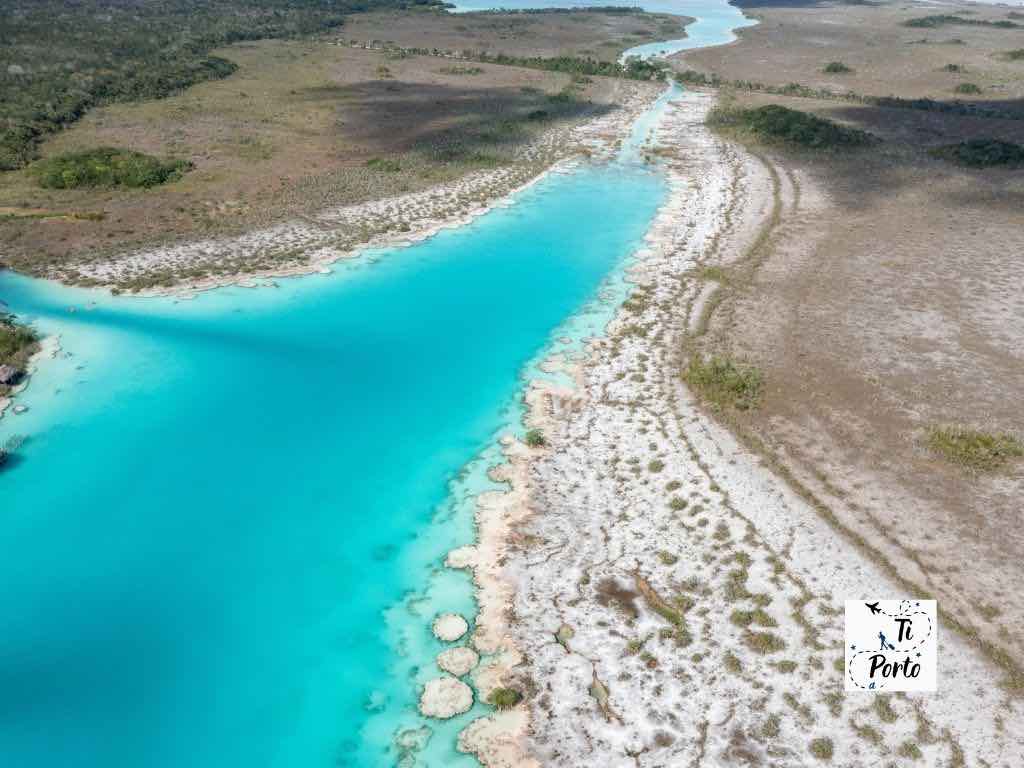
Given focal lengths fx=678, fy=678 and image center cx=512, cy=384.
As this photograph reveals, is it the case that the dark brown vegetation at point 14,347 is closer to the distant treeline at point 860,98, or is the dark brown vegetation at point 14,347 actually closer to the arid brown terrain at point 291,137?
the arid brown terrain at point 291,137

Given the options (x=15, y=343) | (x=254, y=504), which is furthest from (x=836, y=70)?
(x=15, y=343)

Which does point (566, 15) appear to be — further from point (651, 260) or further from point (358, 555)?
point (358, 555)

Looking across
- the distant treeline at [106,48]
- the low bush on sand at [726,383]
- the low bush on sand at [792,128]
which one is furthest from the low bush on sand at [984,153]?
the distant treeline at [106,48]

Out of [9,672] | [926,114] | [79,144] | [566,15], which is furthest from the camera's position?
[566,15]

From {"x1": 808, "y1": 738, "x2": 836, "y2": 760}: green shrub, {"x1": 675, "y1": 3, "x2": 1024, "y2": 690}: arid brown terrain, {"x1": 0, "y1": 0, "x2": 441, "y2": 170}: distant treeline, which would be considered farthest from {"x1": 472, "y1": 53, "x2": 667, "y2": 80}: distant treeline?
{"x1": 808, "y1": 738, "x2": 836, "y2": 760}: green shrub

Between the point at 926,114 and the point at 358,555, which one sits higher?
the point at 926,114

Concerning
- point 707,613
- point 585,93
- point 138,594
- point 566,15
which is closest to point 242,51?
point 585,93

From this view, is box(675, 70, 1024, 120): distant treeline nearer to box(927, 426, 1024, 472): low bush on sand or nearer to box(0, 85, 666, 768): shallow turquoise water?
box(0, 85, 666, 768): shallow turquoise water
